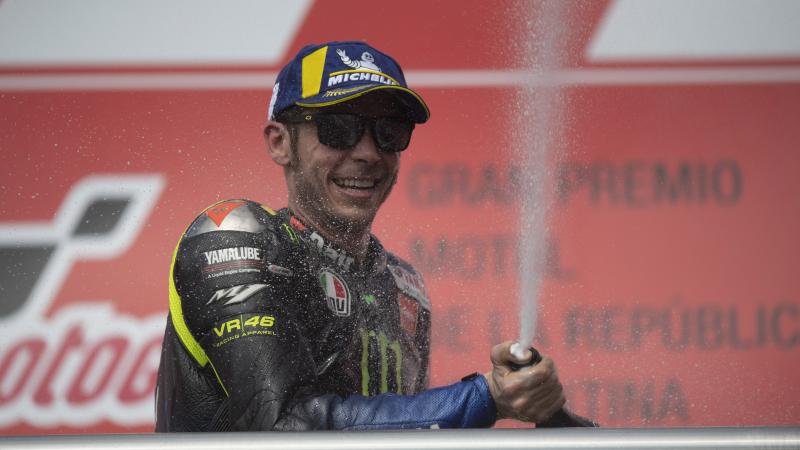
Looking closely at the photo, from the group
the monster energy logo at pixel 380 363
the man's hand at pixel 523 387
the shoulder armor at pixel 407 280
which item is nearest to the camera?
the man's hand at pixel 523 387

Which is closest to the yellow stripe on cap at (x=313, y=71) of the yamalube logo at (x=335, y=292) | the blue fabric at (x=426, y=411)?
the yamalube logo at (x=335, y=292)

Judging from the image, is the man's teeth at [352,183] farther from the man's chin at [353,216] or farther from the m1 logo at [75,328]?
the m1 logo at [75,328]

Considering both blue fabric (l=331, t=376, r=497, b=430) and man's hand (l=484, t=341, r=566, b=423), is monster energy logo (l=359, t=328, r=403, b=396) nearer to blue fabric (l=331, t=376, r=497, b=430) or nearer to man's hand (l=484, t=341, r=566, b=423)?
blue fabric (l=331, t=376, r=497, b=430)

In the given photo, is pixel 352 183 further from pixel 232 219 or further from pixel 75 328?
pixel 75 328

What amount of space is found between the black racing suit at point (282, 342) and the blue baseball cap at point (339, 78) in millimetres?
253

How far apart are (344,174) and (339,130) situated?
10 cm

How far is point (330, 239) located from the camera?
1.97 metres

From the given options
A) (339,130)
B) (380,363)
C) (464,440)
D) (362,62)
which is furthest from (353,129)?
(464,440)

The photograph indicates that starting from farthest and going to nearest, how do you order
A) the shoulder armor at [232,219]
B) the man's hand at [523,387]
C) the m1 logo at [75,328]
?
1. the m1 logo at [75,328]
2. the shoulder armor at [232,219]
3. the man's hand at [523,387]

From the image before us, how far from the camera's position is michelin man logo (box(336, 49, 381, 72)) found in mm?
1868

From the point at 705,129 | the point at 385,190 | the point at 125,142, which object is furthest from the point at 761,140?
the point at 125,142

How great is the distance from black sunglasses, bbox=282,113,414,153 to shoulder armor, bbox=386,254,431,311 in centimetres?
36

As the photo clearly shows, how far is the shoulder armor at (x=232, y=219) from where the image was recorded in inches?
67.1

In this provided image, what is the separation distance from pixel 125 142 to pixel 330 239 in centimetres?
201
